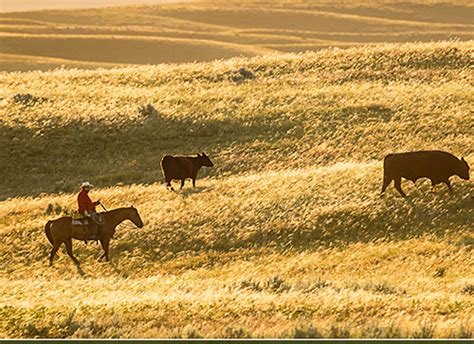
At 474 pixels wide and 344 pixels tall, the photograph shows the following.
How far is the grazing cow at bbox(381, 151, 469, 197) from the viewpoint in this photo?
92.4ft

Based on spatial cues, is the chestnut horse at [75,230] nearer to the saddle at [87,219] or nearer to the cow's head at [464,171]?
the saddle at [87,219]

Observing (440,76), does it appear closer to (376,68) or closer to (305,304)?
(376,68)

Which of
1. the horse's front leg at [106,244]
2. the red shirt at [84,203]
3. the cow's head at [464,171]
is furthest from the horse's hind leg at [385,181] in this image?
the red shirt at [84,203]

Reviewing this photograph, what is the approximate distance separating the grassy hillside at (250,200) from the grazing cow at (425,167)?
22.0 inches

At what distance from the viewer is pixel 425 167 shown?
92.3ft

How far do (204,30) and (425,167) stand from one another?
13995 cm

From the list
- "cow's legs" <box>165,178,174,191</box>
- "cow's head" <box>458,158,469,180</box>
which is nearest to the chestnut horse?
"cow's legs" <box>165,178,174,191</box>

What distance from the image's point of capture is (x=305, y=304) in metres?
14.1

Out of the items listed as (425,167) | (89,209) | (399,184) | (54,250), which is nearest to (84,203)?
(89,209)

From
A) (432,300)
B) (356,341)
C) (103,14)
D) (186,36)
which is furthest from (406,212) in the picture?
(103,14)

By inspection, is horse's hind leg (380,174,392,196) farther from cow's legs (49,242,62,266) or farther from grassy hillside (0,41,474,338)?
cow's legs (49,242,62,266)

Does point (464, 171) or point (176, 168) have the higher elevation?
point (464, 171)

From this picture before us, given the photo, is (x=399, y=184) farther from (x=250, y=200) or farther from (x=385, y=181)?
(x=250, y=200)

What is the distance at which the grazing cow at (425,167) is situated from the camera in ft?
92.4
